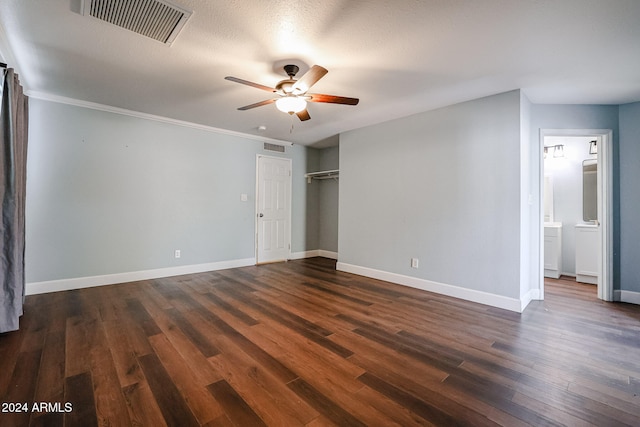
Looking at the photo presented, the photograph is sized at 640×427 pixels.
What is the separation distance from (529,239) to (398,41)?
2873mm

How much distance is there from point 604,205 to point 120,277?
6.72m

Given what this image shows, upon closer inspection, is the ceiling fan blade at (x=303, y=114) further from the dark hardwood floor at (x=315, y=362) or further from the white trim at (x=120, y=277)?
the white trim at (x=120, y=277)

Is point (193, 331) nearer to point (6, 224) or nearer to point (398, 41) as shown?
point (6, 224)

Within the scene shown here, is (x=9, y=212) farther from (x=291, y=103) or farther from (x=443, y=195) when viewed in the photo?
(x=443, y=195)

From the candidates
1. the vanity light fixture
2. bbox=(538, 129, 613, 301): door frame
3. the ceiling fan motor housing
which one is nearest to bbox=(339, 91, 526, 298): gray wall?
bbox=(538, 129, 613, 301): door frame

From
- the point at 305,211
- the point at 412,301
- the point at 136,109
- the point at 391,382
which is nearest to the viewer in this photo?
the point at 391,382

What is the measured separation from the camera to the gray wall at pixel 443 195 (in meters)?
3.26

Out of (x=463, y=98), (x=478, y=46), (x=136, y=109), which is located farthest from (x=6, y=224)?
(x=463, y=98)

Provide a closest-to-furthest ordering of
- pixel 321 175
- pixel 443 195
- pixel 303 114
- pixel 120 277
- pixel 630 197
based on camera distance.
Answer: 1. pixel 303 114
2. pixel 630 197
3. pixel 443 195
4. pixel 120 277
5. pixel 321 175

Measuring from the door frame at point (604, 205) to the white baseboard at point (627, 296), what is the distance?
9 cm

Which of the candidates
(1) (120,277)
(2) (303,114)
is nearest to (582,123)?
(2) (303,114)

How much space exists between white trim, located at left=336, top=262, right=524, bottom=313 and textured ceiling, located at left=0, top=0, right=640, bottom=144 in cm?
242

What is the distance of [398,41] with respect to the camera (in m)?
2.28

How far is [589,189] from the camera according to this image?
4742mm
